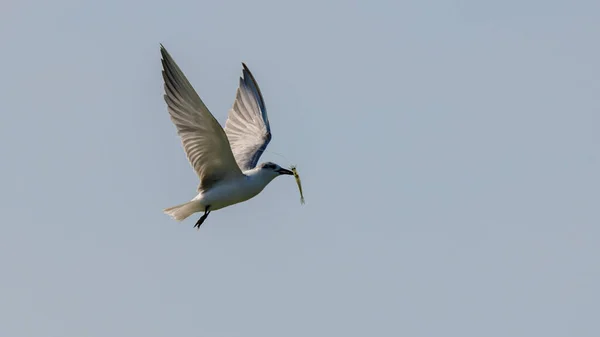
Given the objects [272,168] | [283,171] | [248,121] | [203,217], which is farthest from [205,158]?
[248,121]

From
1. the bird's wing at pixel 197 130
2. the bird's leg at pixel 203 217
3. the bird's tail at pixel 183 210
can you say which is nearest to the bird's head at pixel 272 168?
the bird's wing at pixel 197 130

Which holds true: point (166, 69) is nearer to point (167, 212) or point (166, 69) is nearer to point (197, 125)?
point (197, 125)

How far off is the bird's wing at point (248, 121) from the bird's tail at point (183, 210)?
2.26 m

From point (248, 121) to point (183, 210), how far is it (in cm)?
342

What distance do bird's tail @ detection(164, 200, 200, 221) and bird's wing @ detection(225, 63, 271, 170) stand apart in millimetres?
2258

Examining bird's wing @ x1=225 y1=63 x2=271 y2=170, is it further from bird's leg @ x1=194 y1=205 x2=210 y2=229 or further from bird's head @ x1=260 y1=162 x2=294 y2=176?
bird's leg @ x1=194 y1=205 x2=210 y2=229

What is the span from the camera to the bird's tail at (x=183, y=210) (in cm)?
2089

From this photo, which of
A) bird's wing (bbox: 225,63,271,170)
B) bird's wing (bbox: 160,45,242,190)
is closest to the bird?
bird's wing (bbox: 160,45,242,190)

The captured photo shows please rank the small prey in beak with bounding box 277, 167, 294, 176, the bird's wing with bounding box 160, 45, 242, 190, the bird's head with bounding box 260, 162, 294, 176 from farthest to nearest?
the small prey in beak with bounding box 277, 167, 294, 176 → the bird's head with bounding box 260, 162, 294, 176 → the bird's wing with bounding box 160, 45, 242, 190

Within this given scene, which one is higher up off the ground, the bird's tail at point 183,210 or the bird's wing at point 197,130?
the bird's wing at point 197,130

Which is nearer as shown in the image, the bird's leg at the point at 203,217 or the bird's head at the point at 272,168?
the bird's leg at the point at 203,217

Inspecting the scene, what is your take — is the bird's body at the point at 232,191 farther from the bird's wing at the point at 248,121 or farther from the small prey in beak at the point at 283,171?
the bird's wing at the point at 248,121

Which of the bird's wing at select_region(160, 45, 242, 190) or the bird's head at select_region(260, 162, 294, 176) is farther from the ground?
the bird's wing at select_region(160, 45, 242, 190)

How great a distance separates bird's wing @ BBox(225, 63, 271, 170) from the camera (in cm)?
2341
